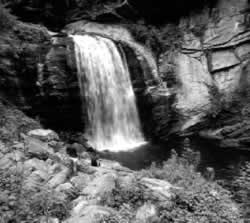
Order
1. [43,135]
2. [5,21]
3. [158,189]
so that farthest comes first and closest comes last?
1. [5,21]
2. [43,135]
3. [158,189]

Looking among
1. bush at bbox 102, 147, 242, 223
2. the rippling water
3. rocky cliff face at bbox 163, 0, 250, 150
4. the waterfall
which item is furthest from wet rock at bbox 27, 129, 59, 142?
rocky cliff face at bbox 163, 0, 250, 150

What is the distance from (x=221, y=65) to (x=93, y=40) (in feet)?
28.7

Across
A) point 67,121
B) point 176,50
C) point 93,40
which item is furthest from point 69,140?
point 176,50

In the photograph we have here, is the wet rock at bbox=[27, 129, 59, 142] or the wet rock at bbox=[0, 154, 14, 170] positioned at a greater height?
the wet rock at bbox=[0, 154, 14, 170]

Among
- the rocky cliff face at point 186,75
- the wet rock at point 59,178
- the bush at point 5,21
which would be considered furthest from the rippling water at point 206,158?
the bush at point 5,21

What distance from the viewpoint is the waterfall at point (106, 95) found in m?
12.2

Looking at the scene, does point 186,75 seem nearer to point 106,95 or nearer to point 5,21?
point 106,95

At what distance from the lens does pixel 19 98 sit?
32.9ft

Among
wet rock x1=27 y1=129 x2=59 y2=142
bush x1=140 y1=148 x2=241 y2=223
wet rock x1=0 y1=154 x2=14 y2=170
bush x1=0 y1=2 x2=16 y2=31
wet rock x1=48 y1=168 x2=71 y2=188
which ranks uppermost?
bush x1=0 y1=2 x2=16 y2=31

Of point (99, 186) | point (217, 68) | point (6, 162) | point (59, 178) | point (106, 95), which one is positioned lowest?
point (99, 186)

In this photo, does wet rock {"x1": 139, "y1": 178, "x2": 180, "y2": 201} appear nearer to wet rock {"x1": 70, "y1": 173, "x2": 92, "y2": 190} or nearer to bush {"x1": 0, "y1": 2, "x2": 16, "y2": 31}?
wet rock {"x1": 70, "y1": 173, "x2": 92, "y2": 190}

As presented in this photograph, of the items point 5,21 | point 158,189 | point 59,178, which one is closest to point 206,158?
point 158,189

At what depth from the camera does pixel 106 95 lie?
1275 centimetres

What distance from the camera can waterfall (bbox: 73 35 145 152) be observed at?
12.2 meters
